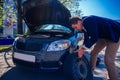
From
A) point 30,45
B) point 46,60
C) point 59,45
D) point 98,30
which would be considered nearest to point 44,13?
point 30,45

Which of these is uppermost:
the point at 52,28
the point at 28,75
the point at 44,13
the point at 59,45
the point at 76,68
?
the point at 44,13

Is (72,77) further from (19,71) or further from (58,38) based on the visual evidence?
(19,71)

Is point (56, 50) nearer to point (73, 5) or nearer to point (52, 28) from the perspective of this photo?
point (52, 28)

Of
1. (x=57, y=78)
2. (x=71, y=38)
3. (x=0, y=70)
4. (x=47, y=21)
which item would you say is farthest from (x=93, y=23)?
(x=0, y=70)

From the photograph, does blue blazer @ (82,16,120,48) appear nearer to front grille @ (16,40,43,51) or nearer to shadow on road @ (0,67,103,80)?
front grille @ (16,40,43,51)

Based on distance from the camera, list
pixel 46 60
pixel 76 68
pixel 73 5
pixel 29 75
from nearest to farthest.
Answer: pixel 76 68
pixel 46 60
pixel 29 75
pixel 73 5

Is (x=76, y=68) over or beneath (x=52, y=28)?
beneath

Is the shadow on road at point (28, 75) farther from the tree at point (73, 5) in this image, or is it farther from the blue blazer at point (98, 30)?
the tree at point (73, 5)

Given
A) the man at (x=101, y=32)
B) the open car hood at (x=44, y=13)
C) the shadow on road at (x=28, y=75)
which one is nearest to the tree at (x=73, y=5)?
the open car hood at (x=44, y=13)

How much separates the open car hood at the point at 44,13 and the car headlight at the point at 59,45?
101 centimetres

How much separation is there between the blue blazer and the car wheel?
0.72 meters

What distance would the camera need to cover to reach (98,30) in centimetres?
520

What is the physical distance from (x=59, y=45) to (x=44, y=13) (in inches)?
67.8

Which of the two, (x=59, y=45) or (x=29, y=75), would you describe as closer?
(x=59, y=45)
